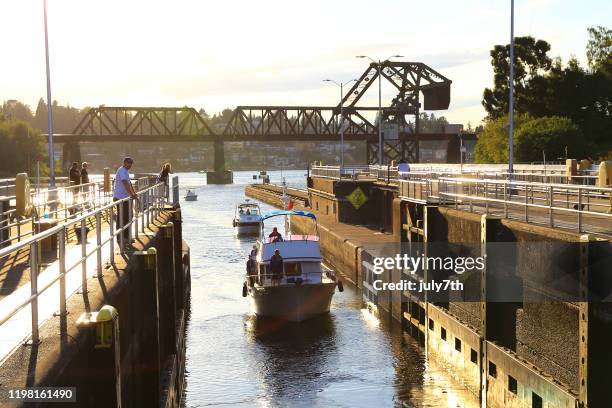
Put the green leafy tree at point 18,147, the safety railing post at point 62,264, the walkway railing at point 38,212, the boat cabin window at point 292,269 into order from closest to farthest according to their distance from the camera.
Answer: the safety railing post at point 62,264
the walkway railing at point 38,212
the boat cabin window at point 292,269
the green leafy tree at point 18,147

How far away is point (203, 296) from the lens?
146 ft

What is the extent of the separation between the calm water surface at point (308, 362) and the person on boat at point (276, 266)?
7.18 ft

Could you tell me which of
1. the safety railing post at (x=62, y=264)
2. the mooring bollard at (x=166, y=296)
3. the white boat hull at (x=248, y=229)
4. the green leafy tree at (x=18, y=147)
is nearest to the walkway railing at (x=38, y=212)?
the mooring bollard at (x=166, y=296)

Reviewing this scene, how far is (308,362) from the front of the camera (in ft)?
101

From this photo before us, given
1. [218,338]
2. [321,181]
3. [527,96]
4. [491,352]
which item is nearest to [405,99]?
[527,96]

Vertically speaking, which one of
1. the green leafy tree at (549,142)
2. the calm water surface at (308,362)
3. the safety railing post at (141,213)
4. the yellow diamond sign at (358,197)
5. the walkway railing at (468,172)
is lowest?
the calm water surface at (308,362)

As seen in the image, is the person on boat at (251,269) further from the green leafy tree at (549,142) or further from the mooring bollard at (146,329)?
the green leafy tree at (549,142)

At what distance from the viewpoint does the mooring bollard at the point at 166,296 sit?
24672 millimetres

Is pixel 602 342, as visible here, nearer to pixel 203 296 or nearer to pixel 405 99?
pixel 203 296

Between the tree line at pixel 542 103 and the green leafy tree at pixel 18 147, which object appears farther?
the green leafy tree at pixel 18 147

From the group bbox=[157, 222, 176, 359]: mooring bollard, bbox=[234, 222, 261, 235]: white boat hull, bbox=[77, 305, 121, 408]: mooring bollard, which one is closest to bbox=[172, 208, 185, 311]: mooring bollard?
bbox=[157, 222, 176, 359]: mooring bollard

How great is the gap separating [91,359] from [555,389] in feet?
37.4

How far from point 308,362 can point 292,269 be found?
7458 millimetres

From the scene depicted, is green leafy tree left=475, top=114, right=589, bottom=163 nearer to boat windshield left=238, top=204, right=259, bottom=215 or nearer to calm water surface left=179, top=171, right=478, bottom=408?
boat windshield left=238, top=204, right=259, bottom=215
